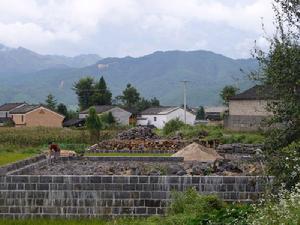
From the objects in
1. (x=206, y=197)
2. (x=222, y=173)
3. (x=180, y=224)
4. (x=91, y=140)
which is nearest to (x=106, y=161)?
(x=222, y=173)

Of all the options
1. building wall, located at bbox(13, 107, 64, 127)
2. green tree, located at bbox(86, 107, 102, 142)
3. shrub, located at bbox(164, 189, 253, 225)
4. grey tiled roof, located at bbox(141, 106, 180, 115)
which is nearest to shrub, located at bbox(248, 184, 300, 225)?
shrub, located at bbox(164, 189, 253, 225)

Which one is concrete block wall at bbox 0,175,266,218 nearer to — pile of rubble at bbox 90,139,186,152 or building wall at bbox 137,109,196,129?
pile of rubble at bbox 90,139,186,152

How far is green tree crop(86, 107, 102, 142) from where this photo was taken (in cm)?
4447

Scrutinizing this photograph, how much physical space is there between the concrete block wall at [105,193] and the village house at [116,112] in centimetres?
6625

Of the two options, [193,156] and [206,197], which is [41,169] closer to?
[193,156]

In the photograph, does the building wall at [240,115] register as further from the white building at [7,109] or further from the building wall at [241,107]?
the white building at [7,109]

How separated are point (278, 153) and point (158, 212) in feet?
15.3

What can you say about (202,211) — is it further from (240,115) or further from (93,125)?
(240,115)

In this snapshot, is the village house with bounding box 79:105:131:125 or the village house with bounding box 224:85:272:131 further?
the village house with bounding box 79:105:131:125

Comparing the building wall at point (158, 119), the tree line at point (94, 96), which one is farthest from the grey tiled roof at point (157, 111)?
the tree line at point (94, 96)

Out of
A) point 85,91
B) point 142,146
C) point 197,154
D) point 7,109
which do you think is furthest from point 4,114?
point 197,154

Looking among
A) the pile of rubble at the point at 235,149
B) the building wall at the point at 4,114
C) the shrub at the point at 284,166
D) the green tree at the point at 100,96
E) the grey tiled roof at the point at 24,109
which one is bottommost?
the pile of rubble at the point at 235,149

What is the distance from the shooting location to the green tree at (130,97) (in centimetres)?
9881

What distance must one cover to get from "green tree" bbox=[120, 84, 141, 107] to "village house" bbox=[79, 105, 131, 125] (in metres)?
10.7
